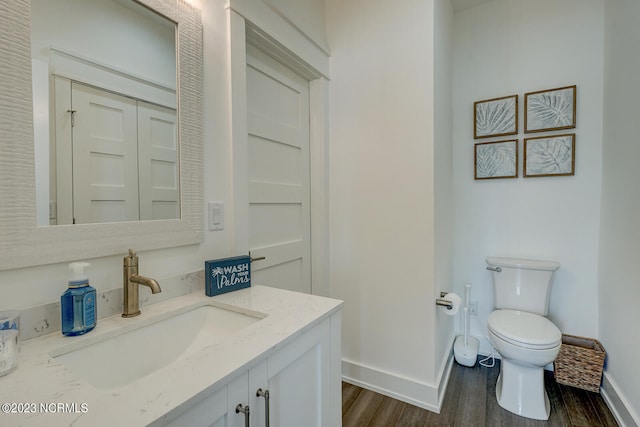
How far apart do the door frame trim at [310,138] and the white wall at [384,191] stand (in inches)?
3.0

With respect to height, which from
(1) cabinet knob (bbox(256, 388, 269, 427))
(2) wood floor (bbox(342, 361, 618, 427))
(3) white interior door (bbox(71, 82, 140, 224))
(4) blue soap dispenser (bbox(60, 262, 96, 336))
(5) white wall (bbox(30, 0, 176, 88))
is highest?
(5) white wall (bbox(30, 0, 176, 88))

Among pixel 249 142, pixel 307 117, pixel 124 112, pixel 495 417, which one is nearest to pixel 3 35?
pixel 124 112

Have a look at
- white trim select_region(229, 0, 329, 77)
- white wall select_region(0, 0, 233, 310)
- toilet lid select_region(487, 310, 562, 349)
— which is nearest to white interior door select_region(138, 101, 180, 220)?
white wall select_region(0, 0, 233, 310)

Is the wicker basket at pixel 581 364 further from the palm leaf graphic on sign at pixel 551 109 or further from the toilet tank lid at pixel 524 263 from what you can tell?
the palm leaf graphic on sign at pixel 551 109

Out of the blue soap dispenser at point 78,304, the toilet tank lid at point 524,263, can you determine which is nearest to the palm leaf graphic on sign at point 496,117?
the toilet tank lid at point 524,263

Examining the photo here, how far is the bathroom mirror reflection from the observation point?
77 centimetres

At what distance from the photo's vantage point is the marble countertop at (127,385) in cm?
47

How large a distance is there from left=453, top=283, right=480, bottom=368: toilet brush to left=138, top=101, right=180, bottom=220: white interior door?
2034 mm

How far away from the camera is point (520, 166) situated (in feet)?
6.73

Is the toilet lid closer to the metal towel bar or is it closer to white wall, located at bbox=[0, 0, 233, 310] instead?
the metal towel bar

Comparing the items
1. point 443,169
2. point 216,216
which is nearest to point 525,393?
point 443,169

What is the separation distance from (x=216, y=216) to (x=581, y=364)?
231 centimetres

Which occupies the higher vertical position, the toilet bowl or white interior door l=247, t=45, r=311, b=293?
white interior door l=247, t=45, r=311, b=293

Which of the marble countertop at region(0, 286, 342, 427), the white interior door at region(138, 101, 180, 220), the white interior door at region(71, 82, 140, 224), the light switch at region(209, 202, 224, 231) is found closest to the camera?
the marble countertop at region(0, 286, 342, 427)
